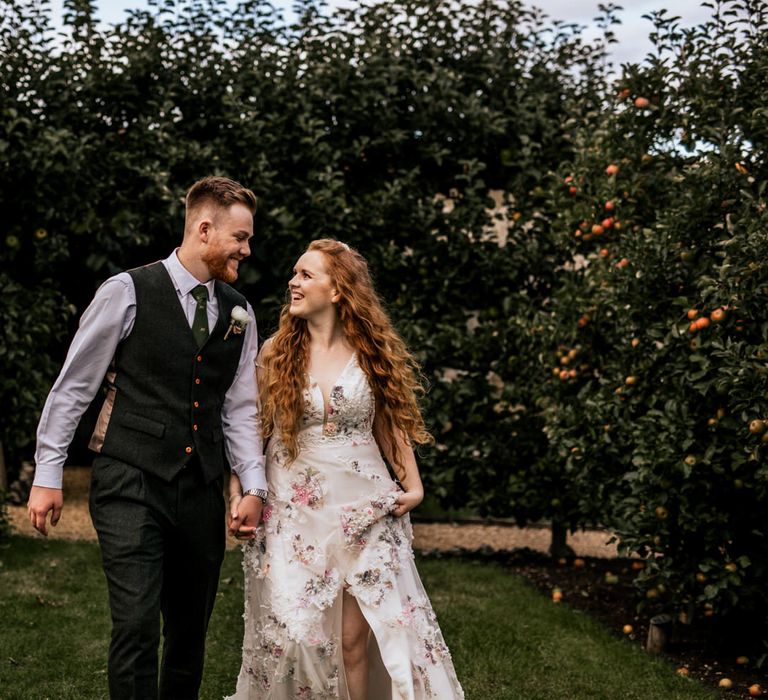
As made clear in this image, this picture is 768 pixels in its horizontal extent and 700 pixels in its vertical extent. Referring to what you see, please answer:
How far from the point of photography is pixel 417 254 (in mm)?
7090

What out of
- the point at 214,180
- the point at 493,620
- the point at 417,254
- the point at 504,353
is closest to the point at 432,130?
the point at 417,254

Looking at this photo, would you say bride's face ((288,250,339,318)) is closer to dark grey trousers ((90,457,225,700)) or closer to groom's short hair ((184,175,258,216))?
groom's short hair ((184,175,258,216))

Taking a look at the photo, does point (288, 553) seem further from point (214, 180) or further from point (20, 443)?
point (20, 443)

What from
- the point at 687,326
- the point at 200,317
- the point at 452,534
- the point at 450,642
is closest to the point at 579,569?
the point at 452,534

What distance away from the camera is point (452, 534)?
845 cm

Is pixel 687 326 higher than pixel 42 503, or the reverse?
pixel 687 326

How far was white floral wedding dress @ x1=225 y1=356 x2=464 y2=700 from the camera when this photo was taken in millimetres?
3436

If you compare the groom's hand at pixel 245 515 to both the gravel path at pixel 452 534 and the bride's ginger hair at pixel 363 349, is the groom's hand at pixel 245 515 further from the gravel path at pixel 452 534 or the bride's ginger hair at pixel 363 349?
the gravel path at pixel 452 534

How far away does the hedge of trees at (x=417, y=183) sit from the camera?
5922mm

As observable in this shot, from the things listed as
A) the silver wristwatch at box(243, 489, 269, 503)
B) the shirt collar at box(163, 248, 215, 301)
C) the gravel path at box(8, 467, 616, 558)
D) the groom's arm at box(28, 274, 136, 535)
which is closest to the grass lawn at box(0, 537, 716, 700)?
the gravel path at box(8, 467, 616, 558)

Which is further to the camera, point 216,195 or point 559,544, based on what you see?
point 559,544

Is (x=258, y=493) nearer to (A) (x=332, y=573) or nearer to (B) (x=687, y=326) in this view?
(A) (x=332, y=573)

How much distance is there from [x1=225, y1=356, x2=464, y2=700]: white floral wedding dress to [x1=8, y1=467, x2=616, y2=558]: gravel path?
3.99 metres

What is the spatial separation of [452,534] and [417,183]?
10.4 feet
